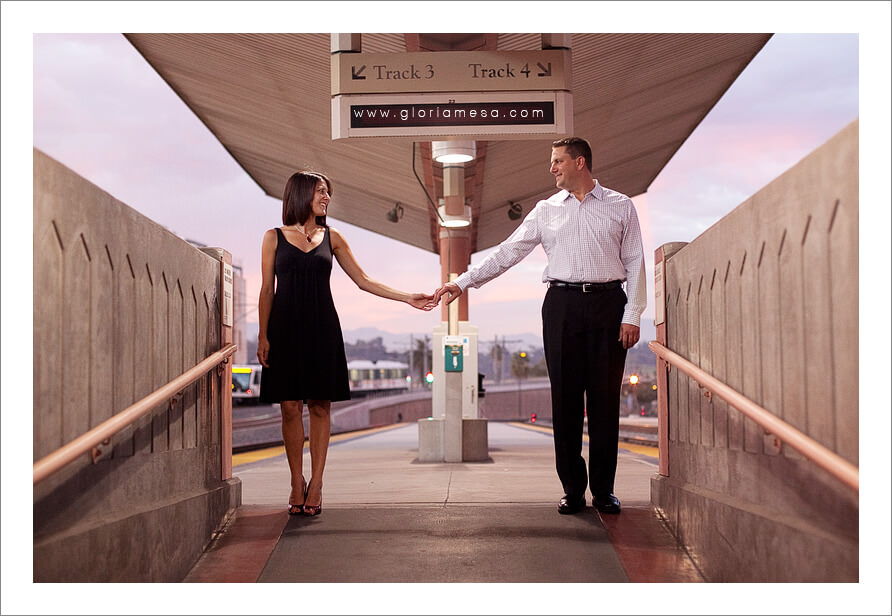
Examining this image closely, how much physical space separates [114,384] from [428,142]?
22.0 feet

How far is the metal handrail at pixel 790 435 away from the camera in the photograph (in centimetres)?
252

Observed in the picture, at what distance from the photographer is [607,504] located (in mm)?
4602

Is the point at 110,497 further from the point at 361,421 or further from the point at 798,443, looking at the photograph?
the point at 361,421

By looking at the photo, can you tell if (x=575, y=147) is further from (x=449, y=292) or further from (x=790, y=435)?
(x=790, y=435)

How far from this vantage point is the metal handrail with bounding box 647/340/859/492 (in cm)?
252

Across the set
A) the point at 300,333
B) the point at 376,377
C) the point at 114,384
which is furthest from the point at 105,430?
the point at 376,377

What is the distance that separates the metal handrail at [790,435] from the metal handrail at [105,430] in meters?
2.09

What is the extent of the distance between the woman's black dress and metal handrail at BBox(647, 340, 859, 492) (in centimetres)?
178

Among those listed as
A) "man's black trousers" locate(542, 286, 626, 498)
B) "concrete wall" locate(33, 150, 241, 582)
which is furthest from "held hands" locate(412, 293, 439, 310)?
"concrete wall" locate(33, 150, 241, 582)

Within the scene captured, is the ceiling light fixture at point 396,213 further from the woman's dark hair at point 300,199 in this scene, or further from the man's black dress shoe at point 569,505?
the man's black dress shoe at point 569,505

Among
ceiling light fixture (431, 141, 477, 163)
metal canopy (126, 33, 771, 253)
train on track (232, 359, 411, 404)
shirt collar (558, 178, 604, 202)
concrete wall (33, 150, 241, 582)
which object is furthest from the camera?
train on track (232, 359, 411, 404)

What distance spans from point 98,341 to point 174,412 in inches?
36.2

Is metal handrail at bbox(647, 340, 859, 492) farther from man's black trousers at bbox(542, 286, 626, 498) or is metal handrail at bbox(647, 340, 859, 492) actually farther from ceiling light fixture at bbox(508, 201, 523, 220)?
ceiling light fixture at bbox(508, 201, 523, 220)

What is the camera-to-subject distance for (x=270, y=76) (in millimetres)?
9789
